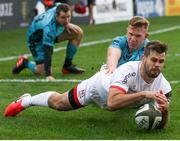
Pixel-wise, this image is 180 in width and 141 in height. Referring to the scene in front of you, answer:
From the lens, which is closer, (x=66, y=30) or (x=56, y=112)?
(x=56, y=112)

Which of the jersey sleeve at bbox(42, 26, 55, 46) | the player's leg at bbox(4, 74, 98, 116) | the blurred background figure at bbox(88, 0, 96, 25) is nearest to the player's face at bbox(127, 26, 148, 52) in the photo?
the player's leg at bbox(4, 74, 98, 116)

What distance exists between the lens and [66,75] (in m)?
11.6

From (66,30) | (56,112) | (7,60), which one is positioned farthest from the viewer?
(7,60)

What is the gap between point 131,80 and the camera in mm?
6484

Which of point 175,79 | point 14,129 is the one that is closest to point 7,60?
point 175,79

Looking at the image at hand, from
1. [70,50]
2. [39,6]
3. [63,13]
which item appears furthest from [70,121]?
[39,6]

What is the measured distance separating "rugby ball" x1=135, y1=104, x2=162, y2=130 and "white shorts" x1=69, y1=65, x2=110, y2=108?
0.46 m

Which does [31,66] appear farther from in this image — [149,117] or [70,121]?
[149,117]

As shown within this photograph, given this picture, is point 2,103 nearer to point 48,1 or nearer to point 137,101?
point 137,101

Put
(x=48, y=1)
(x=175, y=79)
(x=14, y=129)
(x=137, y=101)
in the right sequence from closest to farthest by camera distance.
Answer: (x=137, y=101) → (x=14, y=129) → (x=175, y=79) → (x=48, y=1)

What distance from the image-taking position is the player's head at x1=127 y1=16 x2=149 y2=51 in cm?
738

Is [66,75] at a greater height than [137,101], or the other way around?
[137,101]

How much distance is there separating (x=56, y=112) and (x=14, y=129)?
3.65 ft

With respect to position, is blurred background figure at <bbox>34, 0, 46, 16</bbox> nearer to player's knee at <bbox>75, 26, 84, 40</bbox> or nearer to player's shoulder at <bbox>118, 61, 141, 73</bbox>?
player's knee at <bbox>75, 26, 84, 40</bbox>
